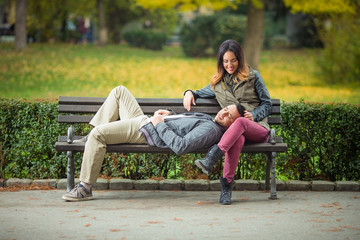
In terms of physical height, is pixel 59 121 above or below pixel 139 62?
below

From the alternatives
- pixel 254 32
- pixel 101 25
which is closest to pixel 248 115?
pixel 254 32

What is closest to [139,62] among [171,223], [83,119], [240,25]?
[240,25]

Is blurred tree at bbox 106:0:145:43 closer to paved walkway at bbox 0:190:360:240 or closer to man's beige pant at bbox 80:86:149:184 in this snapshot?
man's beige pant at bbox 80:86:149:184

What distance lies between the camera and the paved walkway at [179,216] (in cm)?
475

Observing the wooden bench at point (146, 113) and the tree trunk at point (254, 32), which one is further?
the tree trunk at point (254, 32)

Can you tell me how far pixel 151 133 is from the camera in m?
5.95

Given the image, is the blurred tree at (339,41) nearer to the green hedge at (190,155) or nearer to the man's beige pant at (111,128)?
the green hedge at (190,155)

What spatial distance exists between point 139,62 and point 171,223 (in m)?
19.7

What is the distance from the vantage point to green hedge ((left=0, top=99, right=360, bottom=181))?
6684 mm

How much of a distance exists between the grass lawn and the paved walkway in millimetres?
7859

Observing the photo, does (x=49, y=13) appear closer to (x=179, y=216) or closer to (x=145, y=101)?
(x=145, y=101)

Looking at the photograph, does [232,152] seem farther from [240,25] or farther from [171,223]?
[240,25]

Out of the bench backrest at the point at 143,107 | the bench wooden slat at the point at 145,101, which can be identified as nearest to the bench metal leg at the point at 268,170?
the bench backrest at the point at 143,107

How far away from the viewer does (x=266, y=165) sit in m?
6.54
